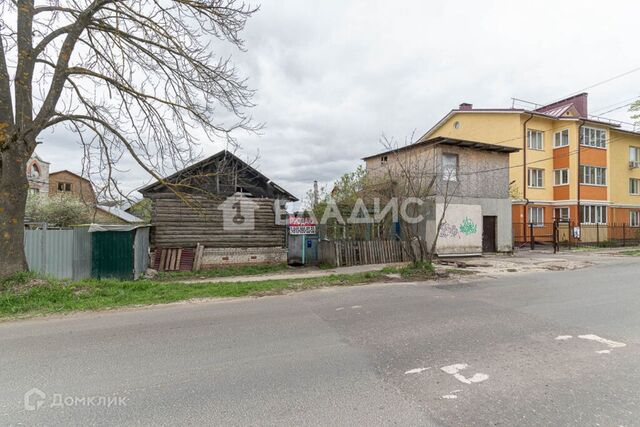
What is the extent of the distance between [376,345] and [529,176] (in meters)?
25.8

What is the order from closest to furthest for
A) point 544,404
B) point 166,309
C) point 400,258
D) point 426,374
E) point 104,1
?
point 544,404 → point 426,374 → point 166,309 → point 104,1 → point 400,258

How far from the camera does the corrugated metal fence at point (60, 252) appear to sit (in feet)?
35.4

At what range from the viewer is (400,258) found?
52.1 ft

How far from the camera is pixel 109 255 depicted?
11508 millimetres

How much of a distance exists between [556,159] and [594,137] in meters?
3.51

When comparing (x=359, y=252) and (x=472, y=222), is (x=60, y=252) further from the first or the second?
(x=472, y=222)

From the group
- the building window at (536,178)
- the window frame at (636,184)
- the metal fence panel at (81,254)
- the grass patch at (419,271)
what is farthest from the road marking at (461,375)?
the window frame at (636,184)

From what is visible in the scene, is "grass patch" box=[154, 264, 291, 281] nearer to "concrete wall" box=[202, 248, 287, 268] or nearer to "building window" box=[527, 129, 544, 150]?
"concrete wall" box=[202, 248, 287, 268]

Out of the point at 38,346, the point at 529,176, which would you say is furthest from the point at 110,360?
the point at 529,176

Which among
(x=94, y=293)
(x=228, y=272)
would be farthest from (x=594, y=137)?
(x=94, y=293)

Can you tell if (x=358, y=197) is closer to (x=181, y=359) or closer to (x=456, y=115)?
(x=181, y=359)

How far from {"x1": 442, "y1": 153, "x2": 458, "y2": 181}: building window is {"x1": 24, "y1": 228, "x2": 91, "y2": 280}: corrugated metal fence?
15746 mm

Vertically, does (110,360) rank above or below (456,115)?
below

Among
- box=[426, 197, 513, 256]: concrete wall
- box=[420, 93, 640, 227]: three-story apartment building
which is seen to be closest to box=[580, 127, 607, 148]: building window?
box=[420, 93, 640, 227]: three-story apartment building
